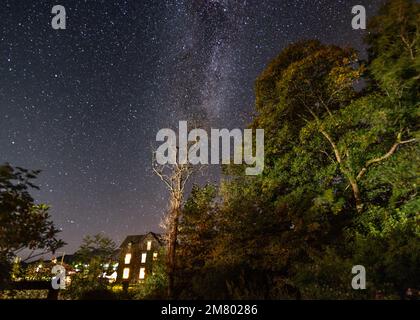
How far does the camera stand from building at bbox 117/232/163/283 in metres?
50.0

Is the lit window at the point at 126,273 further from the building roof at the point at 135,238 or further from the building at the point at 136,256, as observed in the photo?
the building roof at the point at 135,238

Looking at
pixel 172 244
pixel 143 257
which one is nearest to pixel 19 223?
pixel 172 244

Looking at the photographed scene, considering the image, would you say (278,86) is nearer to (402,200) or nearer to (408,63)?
(408,63)

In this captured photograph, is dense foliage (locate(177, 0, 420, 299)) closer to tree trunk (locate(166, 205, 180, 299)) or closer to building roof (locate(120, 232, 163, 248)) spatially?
tree trunk (locate(166, 205, 180, 299))

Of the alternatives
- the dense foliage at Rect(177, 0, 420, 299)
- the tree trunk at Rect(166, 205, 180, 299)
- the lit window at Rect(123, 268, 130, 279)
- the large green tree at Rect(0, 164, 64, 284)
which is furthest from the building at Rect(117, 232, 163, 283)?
the large green tree at Rect(0, 164, 64, 284)

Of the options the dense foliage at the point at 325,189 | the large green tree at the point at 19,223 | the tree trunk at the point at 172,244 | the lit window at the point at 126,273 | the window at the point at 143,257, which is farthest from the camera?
the window at the point at 143,257

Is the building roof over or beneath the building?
over

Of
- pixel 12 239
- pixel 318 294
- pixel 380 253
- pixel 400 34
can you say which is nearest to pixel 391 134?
pixel 400 34

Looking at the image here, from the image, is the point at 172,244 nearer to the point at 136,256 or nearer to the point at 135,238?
the point at 136,256

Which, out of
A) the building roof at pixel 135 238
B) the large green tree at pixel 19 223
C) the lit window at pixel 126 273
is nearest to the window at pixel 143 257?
the building roof at pixel 135 238

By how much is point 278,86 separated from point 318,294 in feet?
35.7

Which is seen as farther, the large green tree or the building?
the building

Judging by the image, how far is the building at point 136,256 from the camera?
4997cm

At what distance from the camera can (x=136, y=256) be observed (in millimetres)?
51406
